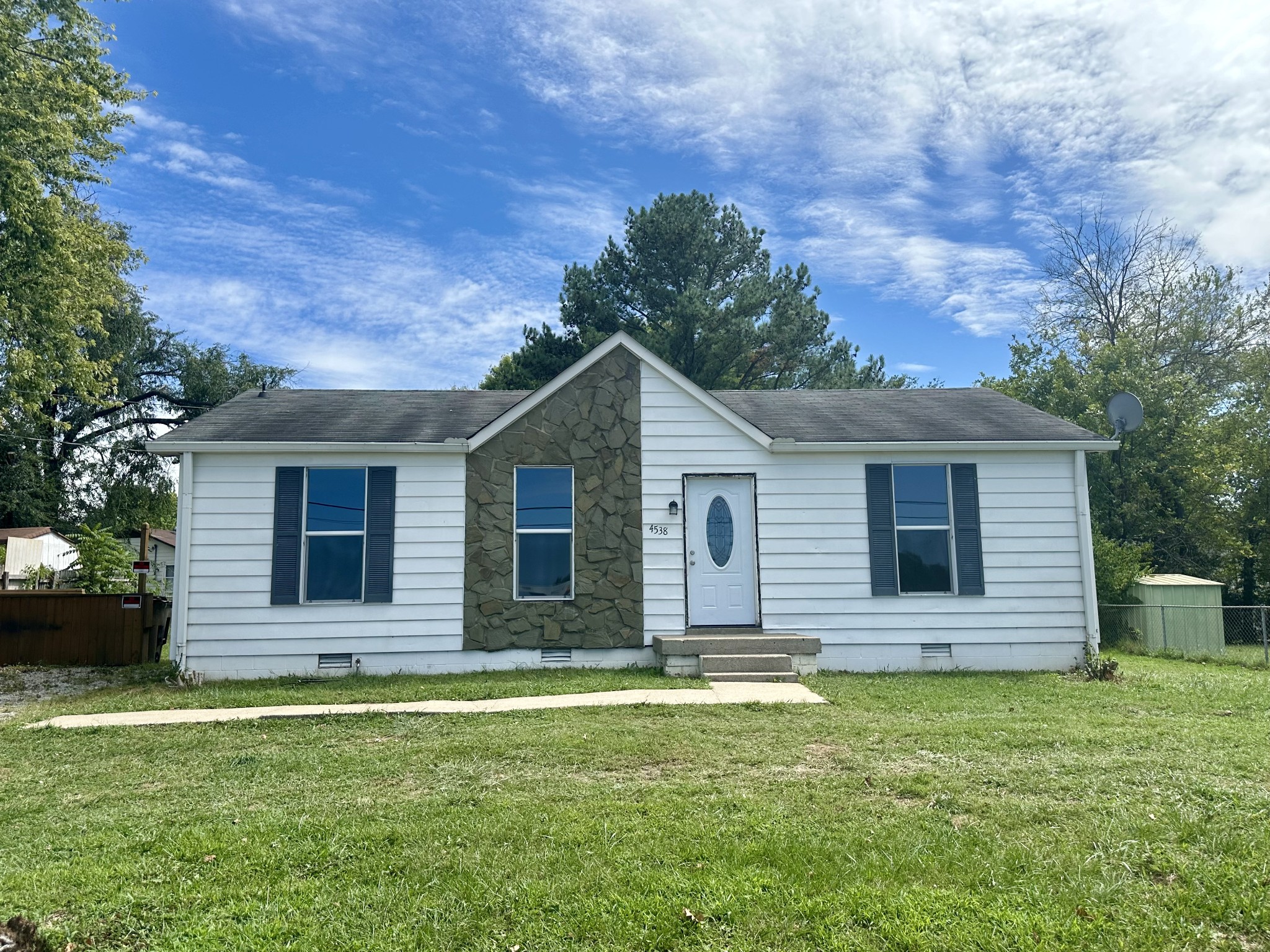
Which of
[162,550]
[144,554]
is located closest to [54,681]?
[144,554]

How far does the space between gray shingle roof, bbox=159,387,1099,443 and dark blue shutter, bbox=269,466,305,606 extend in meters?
0.52

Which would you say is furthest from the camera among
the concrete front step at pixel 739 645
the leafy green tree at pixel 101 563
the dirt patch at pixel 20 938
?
the leafy green tree at pixel 101 563

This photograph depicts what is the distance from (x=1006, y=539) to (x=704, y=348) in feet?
51.5

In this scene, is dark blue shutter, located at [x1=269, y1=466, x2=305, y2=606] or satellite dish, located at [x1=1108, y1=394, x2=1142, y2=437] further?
satellite dish, located at [x1=1108, y1=394, x2=1142, y2=437]

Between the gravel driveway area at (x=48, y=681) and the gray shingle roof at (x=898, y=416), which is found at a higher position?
the gray shingle roof at (x=898, y=416)

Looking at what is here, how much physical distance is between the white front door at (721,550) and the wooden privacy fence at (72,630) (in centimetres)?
913

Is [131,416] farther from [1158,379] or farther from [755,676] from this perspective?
[1158,379]

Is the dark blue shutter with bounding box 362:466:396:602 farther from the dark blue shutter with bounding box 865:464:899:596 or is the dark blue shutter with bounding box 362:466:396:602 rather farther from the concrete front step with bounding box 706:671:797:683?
the dark blue shutter with bounding box 865:464:899:596

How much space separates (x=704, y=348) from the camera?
25562 millimetres

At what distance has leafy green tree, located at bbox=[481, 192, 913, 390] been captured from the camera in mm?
26438

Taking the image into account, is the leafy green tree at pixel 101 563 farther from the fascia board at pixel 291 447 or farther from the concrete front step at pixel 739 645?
the concrete front step at pixel 739 645

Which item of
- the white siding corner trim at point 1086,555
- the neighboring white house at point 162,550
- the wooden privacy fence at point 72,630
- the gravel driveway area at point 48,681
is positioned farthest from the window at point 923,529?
the neighboring white house at point 162,550

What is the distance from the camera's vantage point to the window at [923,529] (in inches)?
427

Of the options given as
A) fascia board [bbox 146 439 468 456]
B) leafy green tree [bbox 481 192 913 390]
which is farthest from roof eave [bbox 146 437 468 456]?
leafy green tree [bbox 481 192 913 390]
